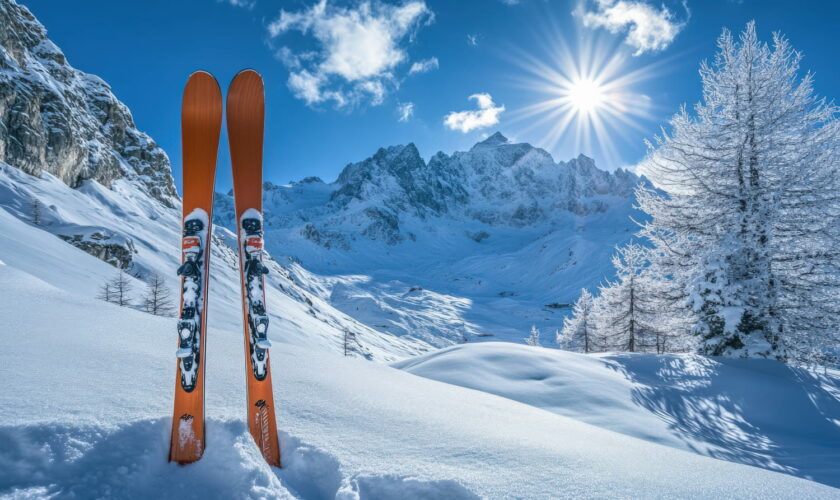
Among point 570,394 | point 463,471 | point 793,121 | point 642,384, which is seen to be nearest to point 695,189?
point 793,121

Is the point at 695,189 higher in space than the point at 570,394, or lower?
higher

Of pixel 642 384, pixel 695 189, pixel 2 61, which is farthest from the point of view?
pixel 2 61

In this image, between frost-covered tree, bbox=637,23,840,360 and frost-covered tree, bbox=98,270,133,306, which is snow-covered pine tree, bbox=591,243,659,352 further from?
frost-covered tree, bbox=98,270,133,306

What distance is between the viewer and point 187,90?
12.6 feet

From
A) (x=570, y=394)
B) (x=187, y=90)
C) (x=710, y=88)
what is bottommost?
(x=570, y=394)

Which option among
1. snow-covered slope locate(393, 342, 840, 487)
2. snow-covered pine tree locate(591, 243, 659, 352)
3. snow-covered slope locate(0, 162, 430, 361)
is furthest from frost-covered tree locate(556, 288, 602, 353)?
snow-covered slope locate(0, 162, 430, 361)

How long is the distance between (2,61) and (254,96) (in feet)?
250

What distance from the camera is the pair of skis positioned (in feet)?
7.37

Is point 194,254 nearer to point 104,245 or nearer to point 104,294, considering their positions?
point 104,294

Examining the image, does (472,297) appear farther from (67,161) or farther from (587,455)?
(587,455)

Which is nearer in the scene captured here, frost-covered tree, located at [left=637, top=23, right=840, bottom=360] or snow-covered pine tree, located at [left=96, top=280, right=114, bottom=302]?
frost-covered tree, located at [left=637, top=23, right=840, bottom=360]

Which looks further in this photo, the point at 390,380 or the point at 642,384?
the point at 642,384

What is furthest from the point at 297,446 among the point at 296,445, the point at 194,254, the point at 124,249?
the point at 124,249

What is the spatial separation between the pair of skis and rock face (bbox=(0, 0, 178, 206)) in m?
65.0
